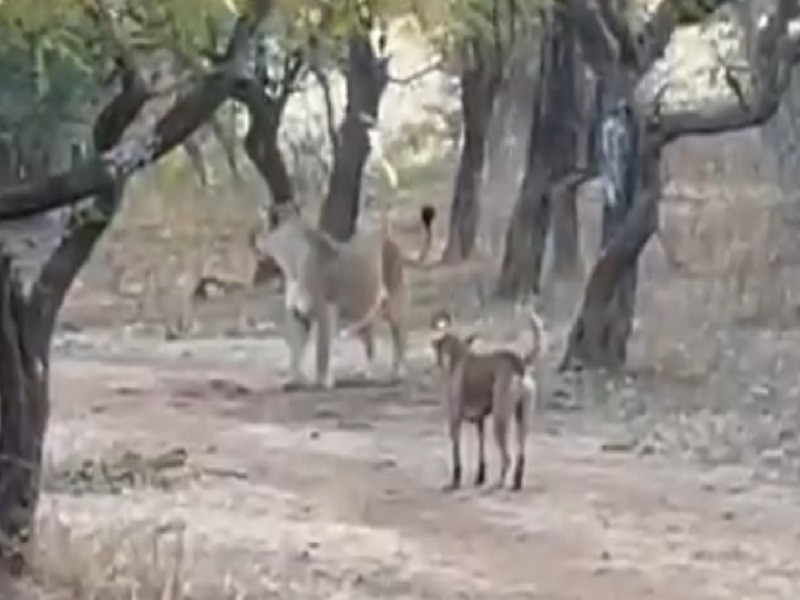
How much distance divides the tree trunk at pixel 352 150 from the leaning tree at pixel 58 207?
43.8 feet

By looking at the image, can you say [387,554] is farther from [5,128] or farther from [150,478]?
[5,128]

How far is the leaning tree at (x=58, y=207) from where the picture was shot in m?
7.87

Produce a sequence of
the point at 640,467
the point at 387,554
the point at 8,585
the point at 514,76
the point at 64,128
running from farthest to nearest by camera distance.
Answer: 1. the point at 514,76
2. the point at 64,128
3. the point at 640,467
4. the point at 387,554
5. the point at 8,585

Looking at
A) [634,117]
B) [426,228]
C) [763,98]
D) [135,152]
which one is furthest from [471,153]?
[135,152]

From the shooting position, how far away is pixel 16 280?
8.04m

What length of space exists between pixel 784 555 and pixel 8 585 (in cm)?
335

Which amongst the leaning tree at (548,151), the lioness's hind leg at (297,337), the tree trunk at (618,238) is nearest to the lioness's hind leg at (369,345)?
the lioness's hind leg at (297,337)

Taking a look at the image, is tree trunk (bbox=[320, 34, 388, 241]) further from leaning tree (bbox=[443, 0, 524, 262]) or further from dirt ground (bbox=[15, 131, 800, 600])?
dirt ground (bbox=[15, 131, 800, 600])

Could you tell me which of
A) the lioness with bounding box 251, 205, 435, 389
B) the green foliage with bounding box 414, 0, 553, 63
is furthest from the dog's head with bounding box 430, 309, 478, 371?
the lioness with bounding box 251, 205, 435, 389

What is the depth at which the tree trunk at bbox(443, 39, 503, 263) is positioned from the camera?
76.0 ft

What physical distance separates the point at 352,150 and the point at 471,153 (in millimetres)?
2062

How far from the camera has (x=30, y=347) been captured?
8.03m

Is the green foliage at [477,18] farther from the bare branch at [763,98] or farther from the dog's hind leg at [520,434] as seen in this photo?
the dog's hind leg at [520,434]

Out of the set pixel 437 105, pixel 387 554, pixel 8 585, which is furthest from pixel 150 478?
pixel 437 105
